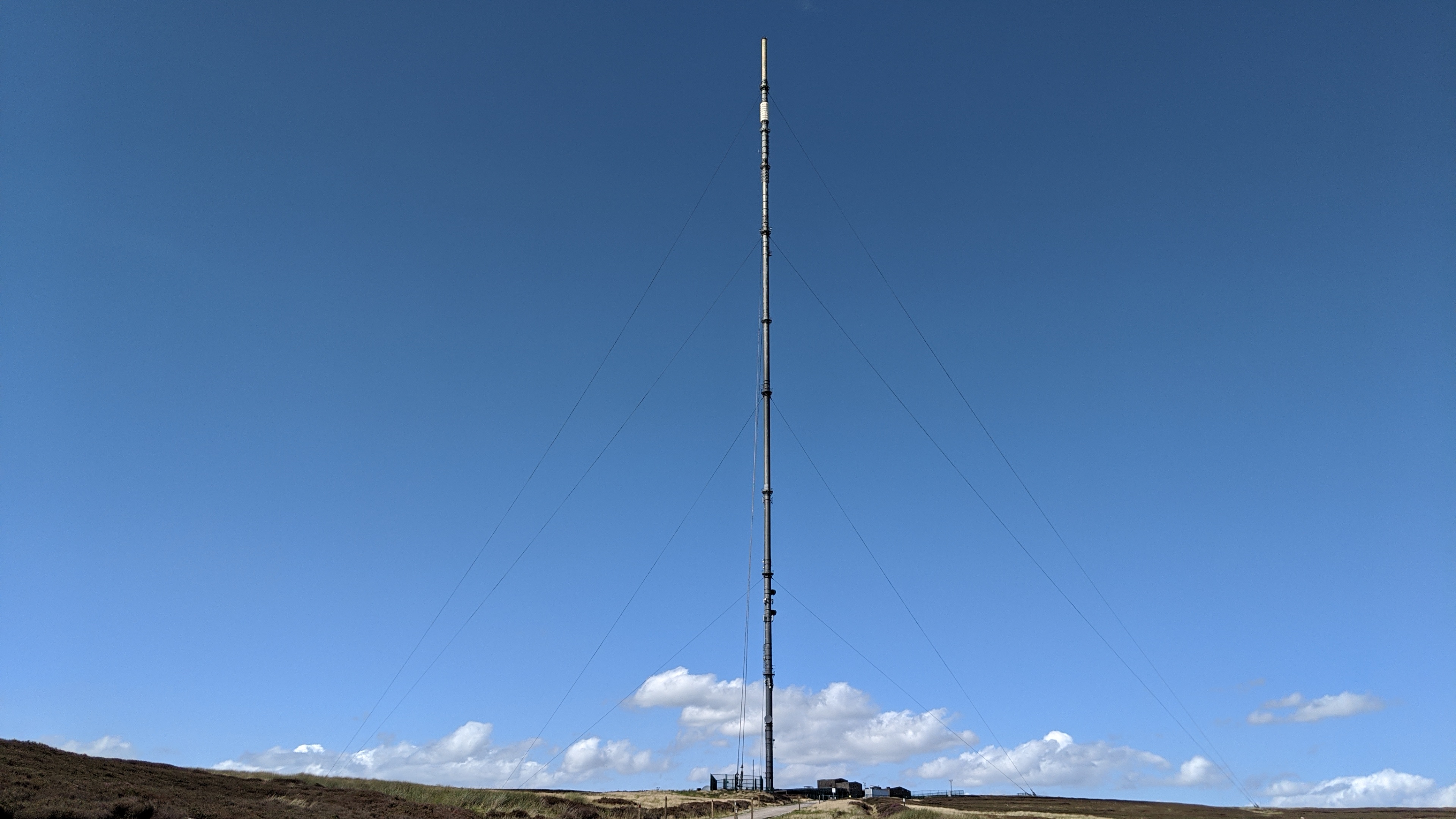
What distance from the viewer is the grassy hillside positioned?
2277cm

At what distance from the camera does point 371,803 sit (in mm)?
29359

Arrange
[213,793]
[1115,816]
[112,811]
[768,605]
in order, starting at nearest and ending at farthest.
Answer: [112,811]
[213,793]
[1115,816]
[768,605]

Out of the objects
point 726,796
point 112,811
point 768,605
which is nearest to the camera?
point 112,811

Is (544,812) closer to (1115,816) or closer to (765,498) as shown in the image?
(765,498)

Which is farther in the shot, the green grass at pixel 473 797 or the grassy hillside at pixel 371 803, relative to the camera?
the green grass at pixel 473 797

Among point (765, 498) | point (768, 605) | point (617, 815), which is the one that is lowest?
point (617, 815)

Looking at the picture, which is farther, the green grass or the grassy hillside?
the green grass

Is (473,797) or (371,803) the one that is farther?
(473,797)

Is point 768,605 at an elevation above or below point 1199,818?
above

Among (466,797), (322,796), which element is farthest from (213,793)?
(466,797)

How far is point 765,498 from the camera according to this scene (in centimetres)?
4028

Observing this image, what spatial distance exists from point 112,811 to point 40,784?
2.62m

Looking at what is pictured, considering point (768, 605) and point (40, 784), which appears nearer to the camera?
point (40, 784)

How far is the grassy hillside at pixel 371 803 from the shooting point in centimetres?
2277
